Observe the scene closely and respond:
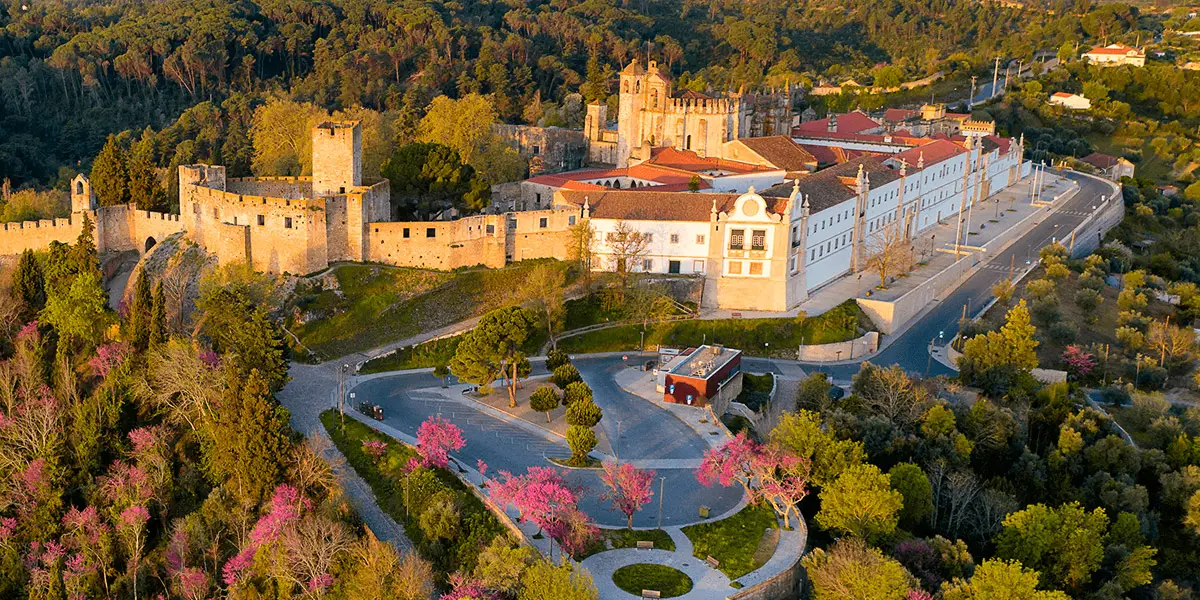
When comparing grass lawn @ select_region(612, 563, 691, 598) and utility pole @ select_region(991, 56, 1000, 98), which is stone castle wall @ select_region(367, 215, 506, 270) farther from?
utility pole @ select_region(991, 56, 1000, 98)

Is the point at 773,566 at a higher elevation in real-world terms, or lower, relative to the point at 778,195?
lower

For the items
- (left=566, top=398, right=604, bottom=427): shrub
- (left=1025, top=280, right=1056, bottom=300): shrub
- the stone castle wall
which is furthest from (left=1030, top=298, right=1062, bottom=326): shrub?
(left=566, top=398, right=604, bottom=427): shrub

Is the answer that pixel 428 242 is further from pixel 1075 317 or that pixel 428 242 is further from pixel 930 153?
pixel 930 153

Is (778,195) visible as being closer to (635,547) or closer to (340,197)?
(340,197)

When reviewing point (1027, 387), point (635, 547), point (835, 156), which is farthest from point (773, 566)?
point (835, 156)

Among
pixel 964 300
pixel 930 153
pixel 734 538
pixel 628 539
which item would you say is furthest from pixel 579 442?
pixel 930 153

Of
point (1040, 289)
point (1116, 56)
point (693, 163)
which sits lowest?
point (1040, 289)

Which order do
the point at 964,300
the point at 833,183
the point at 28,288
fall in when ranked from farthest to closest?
1. the point at 964,300
2. the point at 833,183
3. the point at 28,288
